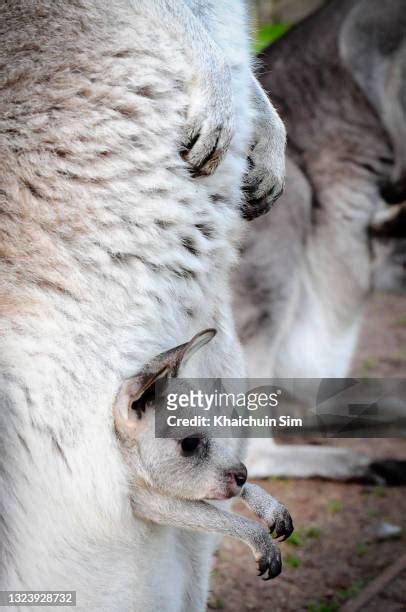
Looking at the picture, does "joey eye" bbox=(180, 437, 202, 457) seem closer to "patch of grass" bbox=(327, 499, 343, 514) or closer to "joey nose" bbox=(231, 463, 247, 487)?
"joey nose" bbox=(231, 463, 247, 487)

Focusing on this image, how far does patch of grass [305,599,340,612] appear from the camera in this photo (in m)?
2.36

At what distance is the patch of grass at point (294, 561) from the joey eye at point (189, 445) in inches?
44.8

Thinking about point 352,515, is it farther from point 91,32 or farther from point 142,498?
point 91,32

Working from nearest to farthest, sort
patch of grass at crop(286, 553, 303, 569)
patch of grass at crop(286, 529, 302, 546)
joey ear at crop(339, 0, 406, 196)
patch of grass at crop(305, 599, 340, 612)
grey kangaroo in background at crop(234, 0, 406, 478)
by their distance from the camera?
patch of grass at crop(305, 599, 340, 612) → patch of grass at crop(286, 553, 303, 569) → patch of grass at crop(286, 529, 302, 546) → grey kangaroo in background at crop(234, 0, 406, 478) → joey ear at crop(339, 0, 406, 196)

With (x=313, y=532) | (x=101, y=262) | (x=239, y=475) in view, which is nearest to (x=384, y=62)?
(x=313, y=532)

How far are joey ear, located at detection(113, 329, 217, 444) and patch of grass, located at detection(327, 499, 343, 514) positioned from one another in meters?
1.54

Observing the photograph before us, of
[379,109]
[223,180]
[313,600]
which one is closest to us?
[223,180]

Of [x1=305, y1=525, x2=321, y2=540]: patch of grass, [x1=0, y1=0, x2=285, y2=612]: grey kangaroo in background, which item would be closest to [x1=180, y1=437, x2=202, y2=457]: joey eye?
[x1=0, y1=0, x2=285, y2=612]: grey kangaroo in background

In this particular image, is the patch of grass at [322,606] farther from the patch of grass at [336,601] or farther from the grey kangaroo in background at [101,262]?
the grey kangaroo in background at [101,262]

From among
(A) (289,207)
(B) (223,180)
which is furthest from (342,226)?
(B) (223,180)

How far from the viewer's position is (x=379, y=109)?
364 cm

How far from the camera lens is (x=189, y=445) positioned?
1.61 m

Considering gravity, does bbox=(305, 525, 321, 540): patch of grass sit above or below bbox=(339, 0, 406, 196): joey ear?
below

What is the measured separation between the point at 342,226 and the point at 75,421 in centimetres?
219
